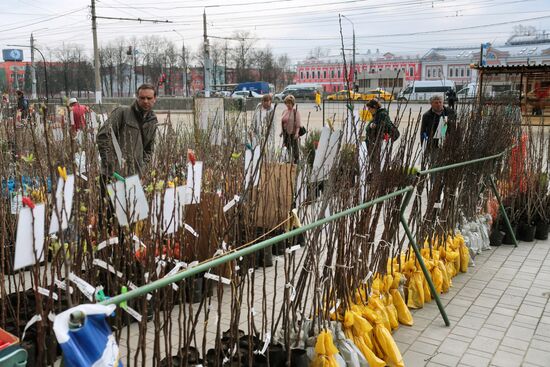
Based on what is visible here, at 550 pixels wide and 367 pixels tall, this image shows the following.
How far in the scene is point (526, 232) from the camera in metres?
5.40

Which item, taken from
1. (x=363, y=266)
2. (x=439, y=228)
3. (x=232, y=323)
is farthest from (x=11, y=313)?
(x=439, y=228)

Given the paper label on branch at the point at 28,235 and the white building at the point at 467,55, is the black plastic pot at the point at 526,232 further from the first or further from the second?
the white building at the point at 467,55

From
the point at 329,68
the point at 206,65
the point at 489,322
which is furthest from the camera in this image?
the point at 329,68

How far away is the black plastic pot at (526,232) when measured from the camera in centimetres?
539

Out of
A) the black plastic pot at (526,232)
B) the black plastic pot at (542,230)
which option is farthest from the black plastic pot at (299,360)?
the black plastic pot at (542,230)

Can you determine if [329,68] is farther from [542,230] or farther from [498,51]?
[542,230]

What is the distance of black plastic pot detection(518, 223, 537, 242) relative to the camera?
212 inches

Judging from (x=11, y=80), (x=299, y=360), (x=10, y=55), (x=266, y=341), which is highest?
(x=10, y=55)

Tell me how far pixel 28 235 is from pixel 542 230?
5.18 meters

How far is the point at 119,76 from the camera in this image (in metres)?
47.4

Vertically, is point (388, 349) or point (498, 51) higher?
point (498, 51)

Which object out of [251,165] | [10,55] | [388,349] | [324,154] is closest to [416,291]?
[388,349]

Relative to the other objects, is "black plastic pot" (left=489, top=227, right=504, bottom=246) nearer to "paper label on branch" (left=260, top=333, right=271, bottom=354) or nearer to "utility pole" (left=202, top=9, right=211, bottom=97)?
"paper label on branch" (left=260, top=333, right=271, bottom=354)

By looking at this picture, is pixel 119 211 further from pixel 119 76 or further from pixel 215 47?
pixel 215 47
